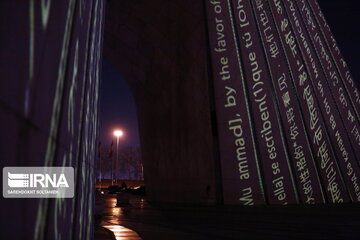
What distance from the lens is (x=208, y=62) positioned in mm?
15695

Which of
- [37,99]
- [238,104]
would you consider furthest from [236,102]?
[37,99]

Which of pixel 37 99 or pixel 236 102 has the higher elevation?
pixel 236 102

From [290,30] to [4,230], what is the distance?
20.1 m

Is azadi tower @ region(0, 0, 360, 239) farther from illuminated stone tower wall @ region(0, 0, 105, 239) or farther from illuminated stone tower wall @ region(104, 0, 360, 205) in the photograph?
illuminated stone tower wall @ region(0, 0, 105, 239)

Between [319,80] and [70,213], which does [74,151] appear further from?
[319,80]

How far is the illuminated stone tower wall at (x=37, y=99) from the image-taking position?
1.38 metres

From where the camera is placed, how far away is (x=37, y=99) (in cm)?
174

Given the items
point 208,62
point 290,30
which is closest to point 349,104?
point 290,30

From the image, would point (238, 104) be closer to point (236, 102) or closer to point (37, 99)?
point (236, 102)

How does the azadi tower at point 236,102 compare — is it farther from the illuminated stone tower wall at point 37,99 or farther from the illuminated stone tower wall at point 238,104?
the illuminated stone tower wall at point 37,99

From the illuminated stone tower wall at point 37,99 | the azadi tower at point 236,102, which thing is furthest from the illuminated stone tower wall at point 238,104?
the illuminated stone tower wall at point 37,99

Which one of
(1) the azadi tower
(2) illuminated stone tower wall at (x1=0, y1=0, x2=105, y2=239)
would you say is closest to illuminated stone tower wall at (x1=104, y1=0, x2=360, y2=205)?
(1) the azadi tower

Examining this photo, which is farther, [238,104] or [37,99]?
[238,104]

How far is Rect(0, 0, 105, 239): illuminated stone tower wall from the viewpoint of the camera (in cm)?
138
